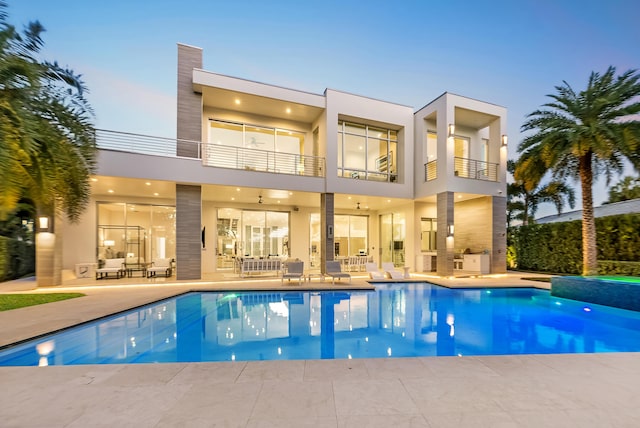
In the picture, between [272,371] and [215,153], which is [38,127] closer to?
[272,371]

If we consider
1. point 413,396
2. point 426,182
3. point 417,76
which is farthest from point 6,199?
point 417,76

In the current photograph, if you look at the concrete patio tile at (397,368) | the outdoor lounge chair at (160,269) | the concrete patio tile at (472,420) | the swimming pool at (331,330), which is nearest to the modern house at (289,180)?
the outdoor lounge chair at (160,269)

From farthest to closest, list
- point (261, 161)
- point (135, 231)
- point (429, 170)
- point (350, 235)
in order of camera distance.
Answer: point (350, 235), point (429, 170), point (135, 231), point (261, 161)

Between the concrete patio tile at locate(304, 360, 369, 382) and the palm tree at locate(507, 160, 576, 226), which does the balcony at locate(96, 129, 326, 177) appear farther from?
the palm tree at locate(507, 160, 576, 226)

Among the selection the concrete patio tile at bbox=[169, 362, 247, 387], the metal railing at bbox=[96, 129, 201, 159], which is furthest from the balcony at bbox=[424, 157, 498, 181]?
the concrete patio tile at bbox=[169, 362, 247, 387]

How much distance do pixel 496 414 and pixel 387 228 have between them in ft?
48.5

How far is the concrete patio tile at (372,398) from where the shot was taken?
2.68 metres

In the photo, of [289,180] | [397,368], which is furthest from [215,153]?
[397,368]

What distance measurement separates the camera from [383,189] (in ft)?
45.3

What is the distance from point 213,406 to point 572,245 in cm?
1652

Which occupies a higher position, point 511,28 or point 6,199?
point 511,28

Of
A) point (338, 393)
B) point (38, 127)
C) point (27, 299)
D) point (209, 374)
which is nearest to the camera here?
point (338, 393)

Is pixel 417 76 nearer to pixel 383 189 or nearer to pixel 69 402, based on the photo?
pixel 383 189

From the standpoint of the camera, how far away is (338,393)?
3020mm
